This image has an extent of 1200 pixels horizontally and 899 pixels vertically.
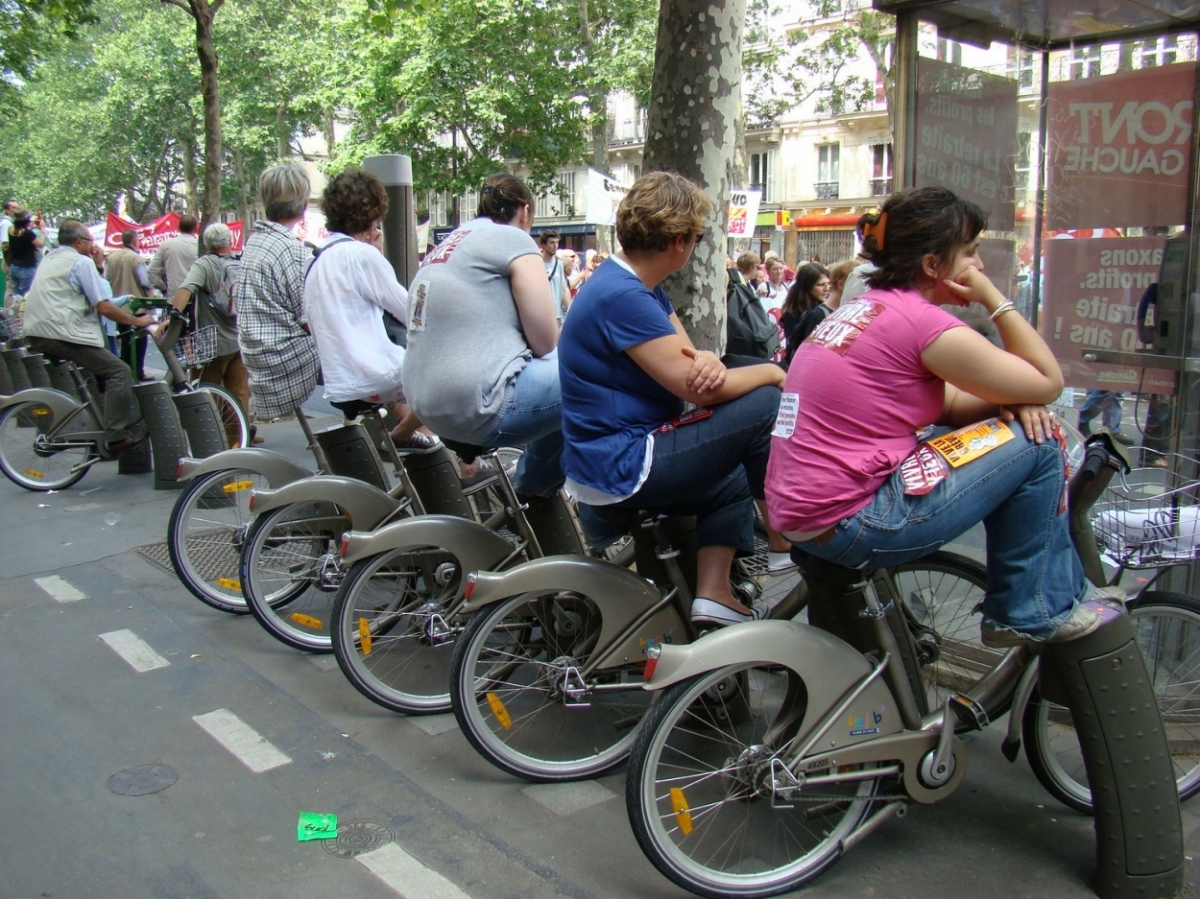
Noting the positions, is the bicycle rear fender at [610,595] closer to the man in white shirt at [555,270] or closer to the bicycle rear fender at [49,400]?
the bicycle rear fender at [49,400]

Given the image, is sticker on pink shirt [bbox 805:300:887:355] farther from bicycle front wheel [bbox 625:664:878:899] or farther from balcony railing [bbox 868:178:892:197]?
balcony railing [bbox 868:178:892:197]

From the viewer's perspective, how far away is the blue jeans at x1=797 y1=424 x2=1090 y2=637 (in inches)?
106

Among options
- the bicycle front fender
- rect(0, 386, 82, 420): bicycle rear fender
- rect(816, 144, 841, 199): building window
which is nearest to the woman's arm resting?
the bicycle front fender

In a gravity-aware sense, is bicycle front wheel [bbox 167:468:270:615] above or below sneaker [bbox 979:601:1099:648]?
below

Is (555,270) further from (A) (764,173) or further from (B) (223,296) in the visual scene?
(A) (764,173)

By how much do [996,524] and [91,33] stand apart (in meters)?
50.9

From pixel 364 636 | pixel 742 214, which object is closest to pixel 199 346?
pixel 364 636

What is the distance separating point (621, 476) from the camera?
319 cm

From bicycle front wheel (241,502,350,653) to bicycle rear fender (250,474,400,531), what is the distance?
8cm

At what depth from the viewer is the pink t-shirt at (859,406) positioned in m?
2.72

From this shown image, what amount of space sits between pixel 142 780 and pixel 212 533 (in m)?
1.82

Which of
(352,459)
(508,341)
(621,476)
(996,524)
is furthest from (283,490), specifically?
(996,524)

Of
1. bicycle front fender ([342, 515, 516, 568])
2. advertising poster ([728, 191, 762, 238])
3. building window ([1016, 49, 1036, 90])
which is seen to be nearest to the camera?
bicycle front fender ([342, 515, 516, 568])

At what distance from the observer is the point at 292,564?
4.82m
